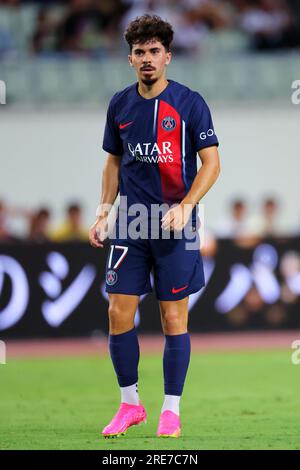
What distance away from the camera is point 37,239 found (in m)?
12.1

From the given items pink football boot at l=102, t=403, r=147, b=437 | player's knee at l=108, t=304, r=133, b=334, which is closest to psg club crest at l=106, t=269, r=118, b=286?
player's knee at l=108, t=304, r=133, b=334

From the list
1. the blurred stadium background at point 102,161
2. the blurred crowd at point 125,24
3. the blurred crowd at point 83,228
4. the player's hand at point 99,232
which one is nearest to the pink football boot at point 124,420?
the player's hand at point 99,232

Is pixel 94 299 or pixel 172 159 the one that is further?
pixel 94 299

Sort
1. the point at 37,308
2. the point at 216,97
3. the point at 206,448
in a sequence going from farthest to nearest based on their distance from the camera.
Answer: the point at 216,97
the point at 37,308
the point at 206,448

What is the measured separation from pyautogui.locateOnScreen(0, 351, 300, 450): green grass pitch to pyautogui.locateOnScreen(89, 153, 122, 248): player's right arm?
1103 millimetres

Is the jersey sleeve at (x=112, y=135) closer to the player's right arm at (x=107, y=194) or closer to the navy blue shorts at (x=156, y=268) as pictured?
the player's right arm at (x=107, y=194)

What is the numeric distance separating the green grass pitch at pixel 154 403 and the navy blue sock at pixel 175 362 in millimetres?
266

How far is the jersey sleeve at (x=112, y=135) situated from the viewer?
244 inches

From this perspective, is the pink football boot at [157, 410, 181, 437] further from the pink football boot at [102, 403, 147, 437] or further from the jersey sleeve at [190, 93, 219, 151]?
the jersey sleeve at [190, 93, 219, 151]

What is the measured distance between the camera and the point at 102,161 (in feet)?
48.6

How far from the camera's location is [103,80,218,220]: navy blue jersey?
19.5ft

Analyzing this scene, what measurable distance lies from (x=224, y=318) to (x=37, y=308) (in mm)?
2046

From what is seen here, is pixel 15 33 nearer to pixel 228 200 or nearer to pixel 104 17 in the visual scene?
pixel 104 17
